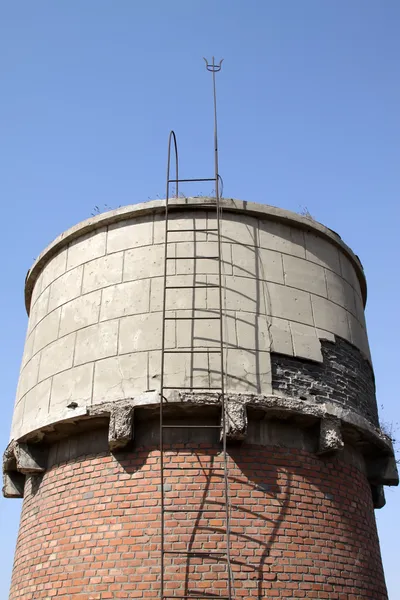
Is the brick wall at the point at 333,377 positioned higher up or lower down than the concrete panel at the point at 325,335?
lower down

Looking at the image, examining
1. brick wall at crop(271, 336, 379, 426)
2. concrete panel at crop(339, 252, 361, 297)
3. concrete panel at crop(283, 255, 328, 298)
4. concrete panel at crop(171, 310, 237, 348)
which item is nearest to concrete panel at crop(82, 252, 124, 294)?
concrete panel at crop(171, 310, 237, 348)

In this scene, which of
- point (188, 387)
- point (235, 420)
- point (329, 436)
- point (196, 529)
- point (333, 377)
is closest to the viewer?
point (196, 529)

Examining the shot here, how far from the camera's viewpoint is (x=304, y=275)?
923 centimetres

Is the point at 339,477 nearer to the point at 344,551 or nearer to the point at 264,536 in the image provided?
the point at 344,551

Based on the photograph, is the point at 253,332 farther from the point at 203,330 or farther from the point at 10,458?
the point at 10,458

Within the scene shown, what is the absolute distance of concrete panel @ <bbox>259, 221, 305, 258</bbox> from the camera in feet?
30.3

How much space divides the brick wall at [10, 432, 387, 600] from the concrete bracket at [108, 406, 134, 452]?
0.77ft

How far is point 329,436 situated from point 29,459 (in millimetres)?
3781

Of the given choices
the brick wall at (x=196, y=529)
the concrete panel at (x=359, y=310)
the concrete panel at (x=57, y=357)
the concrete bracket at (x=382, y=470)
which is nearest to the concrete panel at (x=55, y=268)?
the concrete panel at (x=57, y=357)

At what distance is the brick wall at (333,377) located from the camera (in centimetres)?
830

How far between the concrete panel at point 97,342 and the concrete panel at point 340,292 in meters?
3.08

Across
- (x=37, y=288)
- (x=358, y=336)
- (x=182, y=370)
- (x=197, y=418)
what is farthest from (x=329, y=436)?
(x=37, y=288)

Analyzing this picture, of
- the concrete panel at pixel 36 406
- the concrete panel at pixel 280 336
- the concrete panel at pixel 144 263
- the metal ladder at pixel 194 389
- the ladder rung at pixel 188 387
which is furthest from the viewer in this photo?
the concrete panel at pixel 144 263

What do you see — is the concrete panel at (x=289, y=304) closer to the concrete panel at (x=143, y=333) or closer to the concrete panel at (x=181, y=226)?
the concrete panel at (x=181, y=226)
